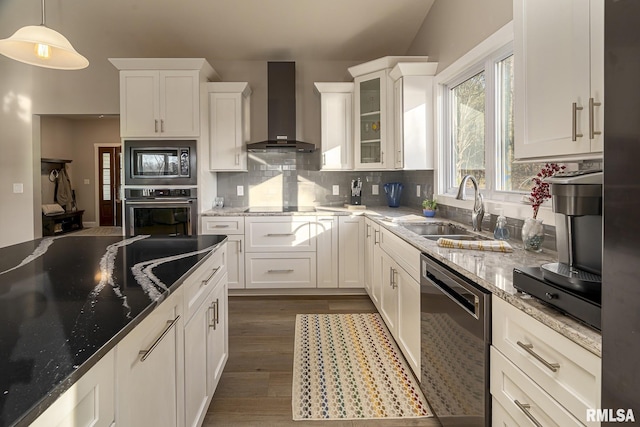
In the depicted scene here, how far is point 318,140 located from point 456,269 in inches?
127

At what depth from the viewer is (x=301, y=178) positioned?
439 centimetres

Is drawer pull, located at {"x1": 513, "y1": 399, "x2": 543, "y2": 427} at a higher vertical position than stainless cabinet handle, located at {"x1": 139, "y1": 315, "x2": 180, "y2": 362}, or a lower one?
lower

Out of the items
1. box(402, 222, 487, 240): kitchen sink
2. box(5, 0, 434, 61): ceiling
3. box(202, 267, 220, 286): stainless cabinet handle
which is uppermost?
box(5, 0, 434, 61): ceiling

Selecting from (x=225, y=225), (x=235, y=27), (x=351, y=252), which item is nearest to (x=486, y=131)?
(x=351, y=252)

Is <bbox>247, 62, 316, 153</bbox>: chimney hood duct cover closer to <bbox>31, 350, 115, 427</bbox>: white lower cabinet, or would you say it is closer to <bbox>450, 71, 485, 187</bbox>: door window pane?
<bbox>450, 71, 485, 187</bbox>: door window pane

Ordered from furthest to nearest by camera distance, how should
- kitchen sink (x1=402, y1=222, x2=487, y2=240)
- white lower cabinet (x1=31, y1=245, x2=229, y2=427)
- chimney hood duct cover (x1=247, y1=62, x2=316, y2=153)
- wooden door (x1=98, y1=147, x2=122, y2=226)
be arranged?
wooden door (x1=98, y1=147, x2=122, y2=226) → chimney hood duct cover (x1=247, y1=62, x2=316, y2=153) → kitchen sink (x1=402, y1=222, x2=487, y2=240) → white lower cabinet (x1=31, y1=245, x2=229, y2=427)

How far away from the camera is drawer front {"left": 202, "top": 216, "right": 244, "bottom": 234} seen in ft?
12.1

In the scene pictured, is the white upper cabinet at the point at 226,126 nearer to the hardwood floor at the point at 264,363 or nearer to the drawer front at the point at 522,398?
the hardwood floor at the point at 264,363

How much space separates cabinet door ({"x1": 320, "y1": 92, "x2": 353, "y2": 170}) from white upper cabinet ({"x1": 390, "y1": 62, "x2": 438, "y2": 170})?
75cm

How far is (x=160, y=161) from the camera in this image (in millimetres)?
3572

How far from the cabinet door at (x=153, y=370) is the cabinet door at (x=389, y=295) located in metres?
1.54

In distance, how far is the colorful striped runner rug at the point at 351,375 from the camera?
1914 millimetres

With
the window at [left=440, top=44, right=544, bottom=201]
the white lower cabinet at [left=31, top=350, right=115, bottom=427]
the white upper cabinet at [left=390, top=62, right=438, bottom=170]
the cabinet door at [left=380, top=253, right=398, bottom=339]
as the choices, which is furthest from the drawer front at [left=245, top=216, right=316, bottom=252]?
the white lower cabinet at [left=31, top=350, right=115, bottom=427]

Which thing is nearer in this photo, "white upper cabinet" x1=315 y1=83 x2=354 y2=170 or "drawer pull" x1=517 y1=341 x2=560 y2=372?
"drawer pull" x1=517 y1=341 x2=560 y2=372
